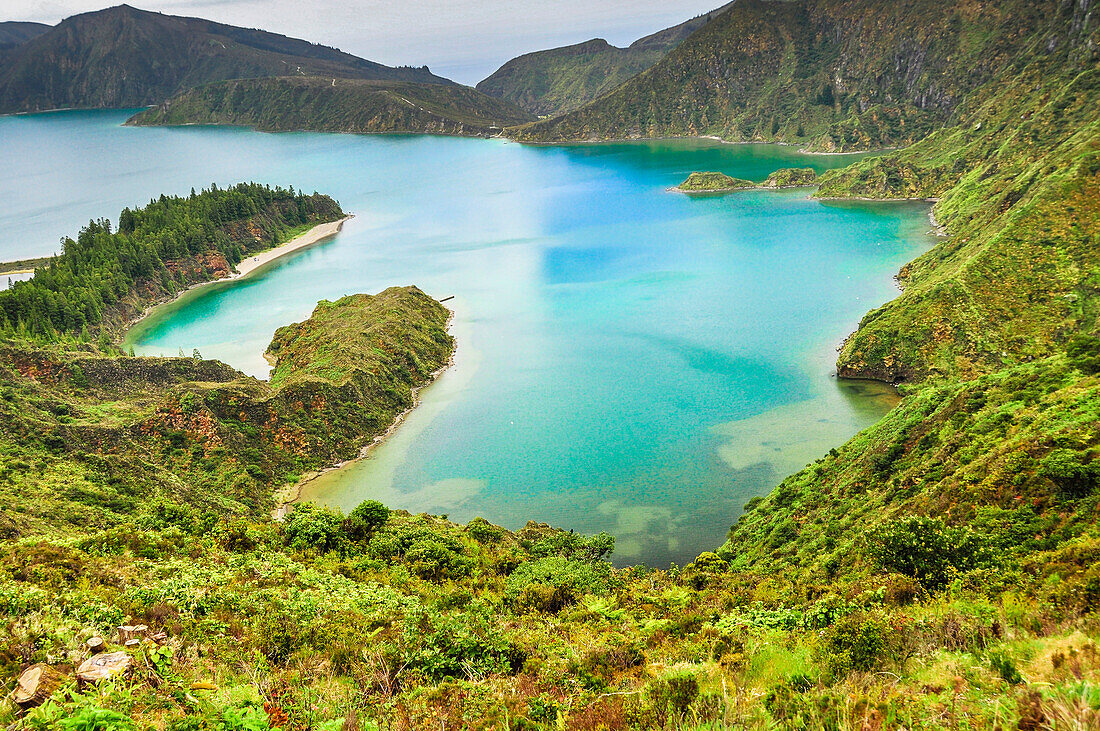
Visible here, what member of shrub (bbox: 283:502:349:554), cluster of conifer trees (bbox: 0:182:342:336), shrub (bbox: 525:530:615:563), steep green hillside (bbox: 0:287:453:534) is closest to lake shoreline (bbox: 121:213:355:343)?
cluster of conifer trees (bbox: 0:182:342:336)

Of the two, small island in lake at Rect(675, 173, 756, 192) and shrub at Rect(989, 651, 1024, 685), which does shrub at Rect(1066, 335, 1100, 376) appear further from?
small island in lake at Rect(675, 173, 756, 192)

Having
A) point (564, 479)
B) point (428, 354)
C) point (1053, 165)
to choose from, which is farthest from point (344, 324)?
point (1053, 165)

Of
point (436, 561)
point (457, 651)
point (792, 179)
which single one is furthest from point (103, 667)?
point (792, 179)

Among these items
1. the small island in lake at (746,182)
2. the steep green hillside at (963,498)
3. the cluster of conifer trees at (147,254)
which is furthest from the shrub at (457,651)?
the small island in lake at (746,182)

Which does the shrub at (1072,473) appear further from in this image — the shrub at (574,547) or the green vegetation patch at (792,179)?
the green vegetation patch at (792,179)

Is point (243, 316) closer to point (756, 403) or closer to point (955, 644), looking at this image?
point (756, 403)
